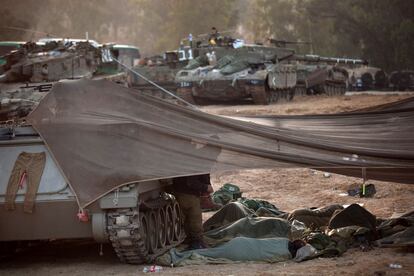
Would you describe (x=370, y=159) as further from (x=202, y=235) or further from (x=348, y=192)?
(x=348, y=192)

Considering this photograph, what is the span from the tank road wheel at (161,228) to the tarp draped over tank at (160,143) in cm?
90

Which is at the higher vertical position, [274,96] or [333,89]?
[333,89]

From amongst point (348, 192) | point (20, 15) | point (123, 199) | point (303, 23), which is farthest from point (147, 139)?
point (303, 23)

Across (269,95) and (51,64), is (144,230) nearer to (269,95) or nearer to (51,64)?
(51,64)

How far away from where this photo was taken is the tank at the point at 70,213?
761 cm

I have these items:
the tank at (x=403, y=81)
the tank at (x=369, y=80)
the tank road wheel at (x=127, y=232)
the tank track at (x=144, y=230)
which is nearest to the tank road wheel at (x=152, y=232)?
the tank track at (x=144, y=230)

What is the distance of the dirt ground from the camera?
727cm

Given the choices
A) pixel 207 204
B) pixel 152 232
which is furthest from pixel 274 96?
pixel 152 232

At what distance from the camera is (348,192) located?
12.1 metres

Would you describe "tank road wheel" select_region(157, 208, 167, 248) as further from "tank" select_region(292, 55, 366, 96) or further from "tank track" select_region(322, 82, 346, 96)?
"tank track" select_region(322, 82, 346, 96)

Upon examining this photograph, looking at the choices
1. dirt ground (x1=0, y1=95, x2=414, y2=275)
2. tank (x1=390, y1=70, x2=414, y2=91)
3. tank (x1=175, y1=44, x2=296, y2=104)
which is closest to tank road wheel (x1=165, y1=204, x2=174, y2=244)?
dirt ground (x1=0, y1=95, x2=414, y2=275)

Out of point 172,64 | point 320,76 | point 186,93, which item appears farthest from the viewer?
point 172,64

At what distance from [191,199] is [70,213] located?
142 centimetres

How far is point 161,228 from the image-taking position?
864cm
